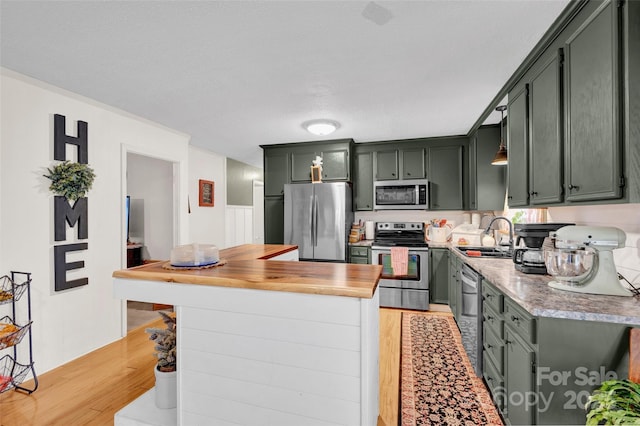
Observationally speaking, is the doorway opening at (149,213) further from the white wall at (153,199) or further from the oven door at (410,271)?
the oven door at (410,271)

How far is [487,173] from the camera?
144 inches

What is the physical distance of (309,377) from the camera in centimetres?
143

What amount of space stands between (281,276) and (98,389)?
1.97 m

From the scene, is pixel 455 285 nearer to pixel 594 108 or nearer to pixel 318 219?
pixel 318 219

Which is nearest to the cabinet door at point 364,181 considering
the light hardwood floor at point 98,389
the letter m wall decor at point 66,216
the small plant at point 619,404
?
the light hardwood floor at point 98,389

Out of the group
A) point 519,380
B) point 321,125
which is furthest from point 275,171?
point 519,380

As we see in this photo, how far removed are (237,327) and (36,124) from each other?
2542 millimetres

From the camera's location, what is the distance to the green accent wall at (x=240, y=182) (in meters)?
5.79

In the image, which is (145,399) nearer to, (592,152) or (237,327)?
(237,327)

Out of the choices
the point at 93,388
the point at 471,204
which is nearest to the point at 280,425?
the point at 93,388

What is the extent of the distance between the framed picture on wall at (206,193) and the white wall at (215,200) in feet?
0.26

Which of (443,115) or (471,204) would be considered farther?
(471,204)

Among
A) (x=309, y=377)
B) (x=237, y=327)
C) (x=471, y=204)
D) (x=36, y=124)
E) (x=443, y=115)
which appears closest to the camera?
(x=309, y=377)

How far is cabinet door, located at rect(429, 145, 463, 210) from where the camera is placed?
14.0ft
